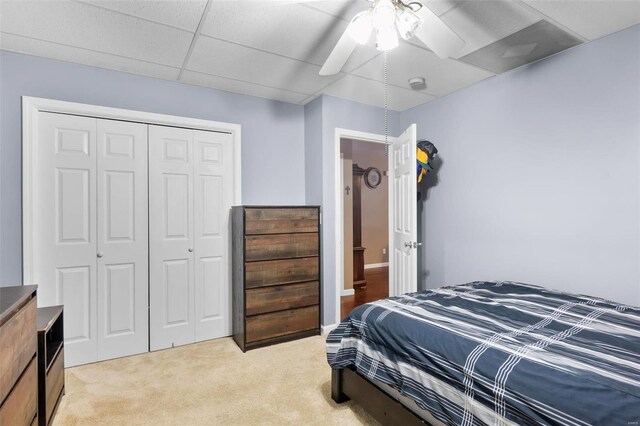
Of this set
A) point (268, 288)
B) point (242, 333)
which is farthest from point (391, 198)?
point (242, 333)

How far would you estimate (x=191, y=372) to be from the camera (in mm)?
2492

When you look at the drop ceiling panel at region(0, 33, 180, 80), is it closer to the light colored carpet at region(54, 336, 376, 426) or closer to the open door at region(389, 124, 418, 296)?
the open door at region(389, 124, 418, 296)

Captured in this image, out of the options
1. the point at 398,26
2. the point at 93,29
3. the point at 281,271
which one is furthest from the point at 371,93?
the point at 93,29

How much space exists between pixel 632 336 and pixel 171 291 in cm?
313

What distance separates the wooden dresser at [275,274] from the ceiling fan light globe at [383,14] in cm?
181

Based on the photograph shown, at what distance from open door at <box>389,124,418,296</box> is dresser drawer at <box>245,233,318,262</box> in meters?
0.87

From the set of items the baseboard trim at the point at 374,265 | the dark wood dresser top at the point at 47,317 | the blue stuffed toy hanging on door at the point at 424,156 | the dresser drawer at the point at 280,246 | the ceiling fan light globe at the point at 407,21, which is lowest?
the baseboard trim at the point at 374,265

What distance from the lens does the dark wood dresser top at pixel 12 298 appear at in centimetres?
128

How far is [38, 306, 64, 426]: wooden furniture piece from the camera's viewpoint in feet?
5.67

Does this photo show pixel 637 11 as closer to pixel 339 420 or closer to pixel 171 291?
pixel 339 420

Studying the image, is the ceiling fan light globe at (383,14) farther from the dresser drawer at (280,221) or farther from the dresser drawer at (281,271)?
the dresser drawer at (281,271)

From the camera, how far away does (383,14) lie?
150cm

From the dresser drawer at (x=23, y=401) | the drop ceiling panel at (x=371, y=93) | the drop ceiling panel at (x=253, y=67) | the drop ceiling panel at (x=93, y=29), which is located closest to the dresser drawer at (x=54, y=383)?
the dresser drawer at (x=23, y=401)

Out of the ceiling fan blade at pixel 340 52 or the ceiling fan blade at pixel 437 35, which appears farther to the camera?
the ceiling fan blade at pixel 340 52
